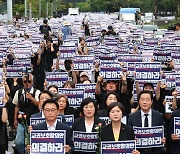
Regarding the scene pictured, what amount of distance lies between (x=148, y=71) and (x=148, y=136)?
3.89 m

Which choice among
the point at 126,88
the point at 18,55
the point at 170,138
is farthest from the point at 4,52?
the point at 170,138

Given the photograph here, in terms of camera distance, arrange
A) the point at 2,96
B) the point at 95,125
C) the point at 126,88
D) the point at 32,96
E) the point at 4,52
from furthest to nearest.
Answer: the point at 4,52 < the point at 126,88 < the point at 32,96 < the point at 2,96 < the point at 95,125

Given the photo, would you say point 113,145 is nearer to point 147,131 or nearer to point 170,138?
point 147,131

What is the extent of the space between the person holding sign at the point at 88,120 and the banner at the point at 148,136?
568mm

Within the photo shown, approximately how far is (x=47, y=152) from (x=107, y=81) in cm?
471

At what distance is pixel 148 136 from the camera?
32.6 feet

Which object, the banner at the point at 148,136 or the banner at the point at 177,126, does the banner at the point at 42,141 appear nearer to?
the banner at the point at 148,136

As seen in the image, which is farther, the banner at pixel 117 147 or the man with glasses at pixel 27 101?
the man with glasses at pixel 27 101

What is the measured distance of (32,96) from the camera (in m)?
13.0

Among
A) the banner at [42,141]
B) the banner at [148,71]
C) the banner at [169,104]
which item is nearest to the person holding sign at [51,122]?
the banner at [42,141]

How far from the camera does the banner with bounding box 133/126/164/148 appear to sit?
9.93 metres

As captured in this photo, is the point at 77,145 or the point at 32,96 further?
the point at 32,96

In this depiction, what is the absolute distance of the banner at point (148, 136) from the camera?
9930 millimetres

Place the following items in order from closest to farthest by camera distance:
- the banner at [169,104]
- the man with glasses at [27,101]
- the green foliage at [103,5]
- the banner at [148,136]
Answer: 1. the banner at [148,136]
2. the banner at [169,104]
3. the man with glasses at [27,101]
4. the green foliage at [103,5]
